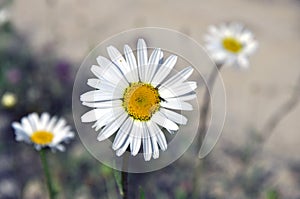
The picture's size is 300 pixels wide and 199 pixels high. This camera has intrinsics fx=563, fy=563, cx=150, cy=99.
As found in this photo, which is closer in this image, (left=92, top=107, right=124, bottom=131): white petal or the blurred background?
(left=92, top=107, right=124, bottom=131): white petal

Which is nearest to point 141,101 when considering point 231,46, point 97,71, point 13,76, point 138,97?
point 138,97

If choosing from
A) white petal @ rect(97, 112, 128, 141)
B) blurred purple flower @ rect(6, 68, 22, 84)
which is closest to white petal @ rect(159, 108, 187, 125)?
white petal @ rect(97, 112, 128, 141)

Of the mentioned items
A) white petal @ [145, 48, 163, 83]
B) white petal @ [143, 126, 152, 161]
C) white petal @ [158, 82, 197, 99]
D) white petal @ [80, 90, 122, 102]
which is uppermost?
white petal @ [145, 48, 163, 83]

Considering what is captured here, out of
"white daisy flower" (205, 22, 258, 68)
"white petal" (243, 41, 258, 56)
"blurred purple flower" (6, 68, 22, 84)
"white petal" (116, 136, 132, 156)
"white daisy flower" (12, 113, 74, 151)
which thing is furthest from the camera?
"blurred purple flower" (6, 68, 22, 84)

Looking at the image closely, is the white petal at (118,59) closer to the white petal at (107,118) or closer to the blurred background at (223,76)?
the white petal at (107,118)

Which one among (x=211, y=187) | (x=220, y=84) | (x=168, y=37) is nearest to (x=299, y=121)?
(x=220, y=84)

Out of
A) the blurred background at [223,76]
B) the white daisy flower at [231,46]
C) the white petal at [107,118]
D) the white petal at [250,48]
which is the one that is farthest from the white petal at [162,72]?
the white petal at [250,48]

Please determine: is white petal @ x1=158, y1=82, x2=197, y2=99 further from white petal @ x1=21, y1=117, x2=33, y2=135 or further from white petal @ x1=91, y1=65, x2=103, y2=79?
white petal @ x1=21, y1=117, x2=33, y2=135

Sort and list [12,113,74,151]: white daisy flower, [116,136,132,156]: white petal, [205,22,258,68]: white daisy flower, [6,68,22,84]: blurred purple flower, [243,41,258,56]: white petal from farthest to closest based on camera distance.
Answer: [6,68,22,84]: blurred purple flower
[243,41,258,56]: white petal
[205,22,258,68]: white daisy flower
[12,113,74,151]: white daisy flower
[116,136,132,156]: white petal
